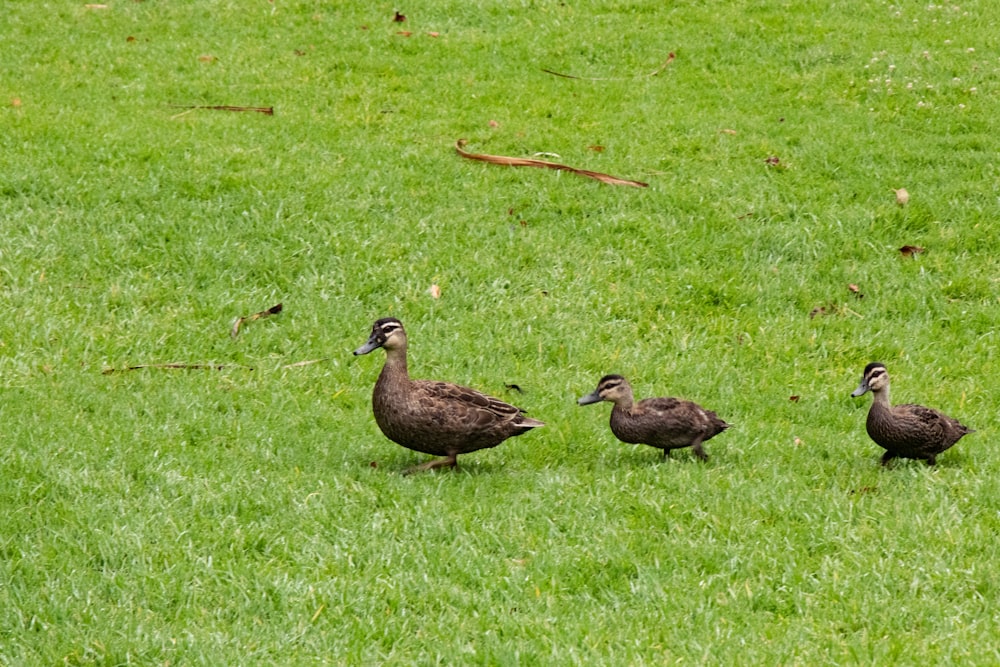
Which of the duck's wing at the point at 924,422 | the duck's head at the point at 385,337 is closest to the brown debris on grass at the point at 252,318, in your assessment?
the duck's head at the point at 385,337

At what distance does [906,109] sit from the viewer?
15.5m

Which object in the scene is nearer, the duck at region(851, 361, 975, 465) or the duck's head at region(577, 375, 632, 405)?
the duck at region(851, 361, 975, 465)

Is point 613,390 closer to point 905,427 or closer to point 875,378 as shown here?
→ point 875,378

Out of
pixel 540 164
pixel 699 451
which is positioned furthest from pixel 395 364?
pixel 540 164

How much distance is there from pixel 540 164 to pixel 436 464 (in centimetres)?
612

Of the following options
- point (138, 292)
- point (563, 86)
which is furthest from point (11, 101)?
point (563, 86)

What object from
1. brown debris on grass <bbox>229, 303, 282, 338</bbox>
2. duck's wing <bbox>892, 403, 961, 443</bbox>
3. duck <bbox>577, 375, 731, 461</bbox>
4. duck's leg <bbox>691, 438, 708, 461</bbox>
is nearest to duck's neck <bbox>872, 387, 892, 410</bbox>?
duck's wing <bbox>892, 403, 961, 443</bbox>

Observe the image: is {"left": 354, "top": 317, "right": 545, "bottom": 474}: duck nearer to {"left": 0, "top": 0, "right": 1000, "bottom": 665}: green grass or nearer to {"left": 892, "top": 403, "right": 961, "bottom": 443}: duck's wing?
{"left": 0, "top": 0, "right": 1000, "bottom": 665}: green grass

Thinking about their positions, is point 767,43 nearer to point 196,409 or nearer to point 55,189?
point 55,189

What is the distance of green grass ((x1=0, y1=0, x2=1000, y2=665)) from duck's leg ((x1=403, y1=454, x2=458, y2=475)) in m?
0.13

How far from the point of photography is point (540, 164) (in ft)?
45.9

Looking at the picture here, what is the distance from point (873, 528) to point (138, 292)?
6602 millimetres

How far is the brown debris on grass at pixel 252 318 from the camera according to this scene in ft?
35.3

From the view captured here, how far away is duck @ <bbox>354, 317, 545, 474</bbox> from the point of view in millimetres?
8320
